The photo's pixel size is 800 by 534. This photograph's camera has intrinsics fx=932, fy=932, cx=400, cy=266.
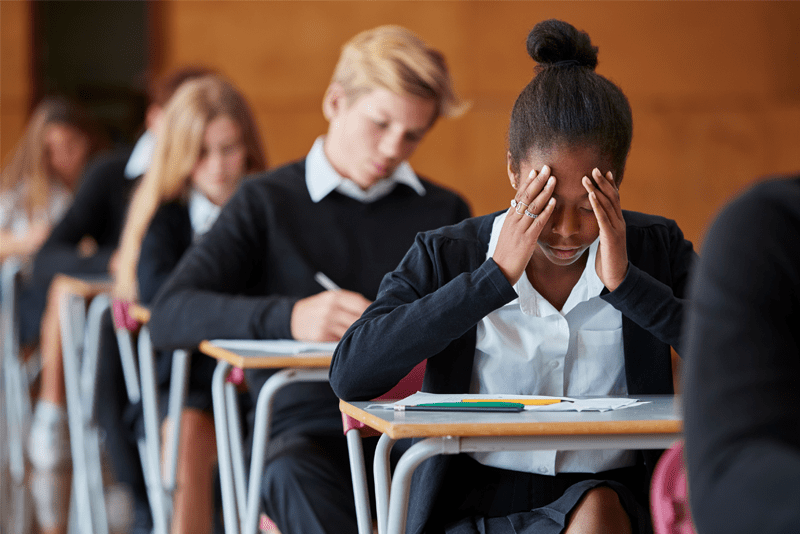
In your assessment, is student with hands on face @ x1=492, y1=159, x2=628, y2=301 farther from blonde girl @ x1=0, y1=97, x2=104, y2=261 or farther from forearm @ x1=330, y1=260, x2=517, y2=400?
blonde girl @ x1=0, y1=97, x2=104, y2=261

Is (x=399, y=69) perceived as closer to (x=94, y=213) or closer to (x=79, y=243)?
(x=94, y=213)

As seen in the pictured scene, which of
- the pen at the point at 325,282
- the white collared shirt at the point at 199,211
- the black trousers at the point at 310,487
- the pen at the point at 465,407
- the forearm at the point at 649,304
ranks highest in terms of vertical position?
the white collared shirt at the point at 199,211

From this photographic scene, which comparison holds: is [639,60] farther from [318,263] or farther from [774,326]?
[774,326]

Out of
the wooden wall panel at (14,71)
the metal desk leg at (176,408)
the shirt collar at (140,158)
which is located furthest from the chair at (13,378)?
the wooden wall panel at (14,71)

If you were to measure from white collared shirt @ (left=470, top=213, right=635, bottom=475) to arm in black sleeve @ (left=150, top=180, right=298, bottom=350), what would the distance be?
55cm

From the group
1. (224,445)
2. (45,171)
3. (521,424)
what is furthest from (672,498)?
(45,171)

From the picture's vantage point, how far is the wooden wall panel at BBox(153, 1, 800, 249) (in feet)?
17.2

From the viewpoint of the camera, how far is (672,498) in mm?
832

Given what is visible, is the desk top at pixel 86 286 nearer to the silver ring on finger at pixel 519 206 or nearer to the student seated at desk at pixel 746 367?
the silver ring on finger at pixel 519 206

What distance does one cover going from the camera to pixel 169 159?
7.95 ft

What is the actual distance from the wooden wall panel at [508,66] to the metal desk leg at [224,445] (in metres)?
3.66

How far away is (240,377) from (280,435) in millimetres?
124

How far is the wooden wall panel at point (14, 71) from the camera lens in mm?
5250

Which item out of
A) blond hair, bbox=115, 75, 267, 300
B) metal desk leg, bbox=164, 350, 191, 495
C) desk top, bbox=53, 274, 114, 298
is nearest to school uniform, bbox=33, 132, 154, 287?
desk top, bbox=53, 274, 114, 298
